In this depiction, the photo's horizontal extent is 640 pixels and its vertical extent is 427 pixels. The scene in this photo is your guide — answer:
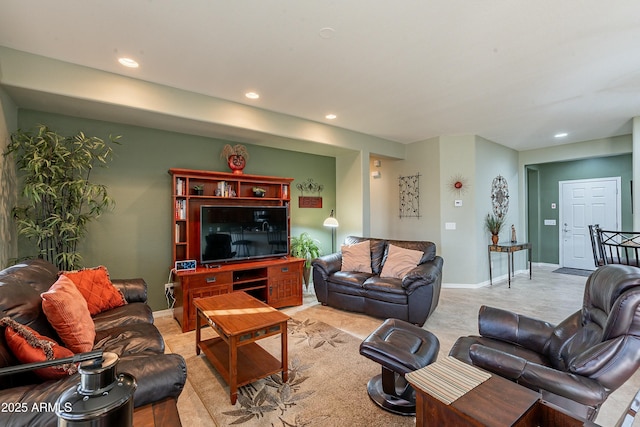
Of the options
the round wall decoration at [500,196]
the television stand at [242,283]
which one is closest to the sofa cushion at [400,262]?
the television stand at [242,283]

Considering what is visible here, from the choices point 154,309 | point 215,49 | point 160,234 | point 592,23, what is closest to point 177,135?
point 160,234

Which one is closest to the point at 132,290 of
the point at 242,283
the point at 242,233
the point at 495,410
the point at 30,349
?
the point at 242,283

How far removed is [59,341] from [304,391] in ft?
5.29

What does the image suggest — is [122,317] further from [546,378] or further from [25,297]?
[546,378]

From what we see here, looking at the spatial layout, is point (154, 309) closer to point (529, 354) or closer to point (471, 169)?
point (529, 354)

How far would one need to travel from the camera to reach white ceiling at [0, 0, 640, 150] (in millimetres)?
1998

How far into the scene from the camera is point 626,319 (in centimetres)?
141

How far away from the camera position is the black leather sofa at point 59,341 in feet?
3.58

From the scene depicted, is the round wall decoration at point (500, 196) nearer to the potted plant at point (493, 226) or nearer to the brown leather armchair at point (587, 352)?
the potted plant at point (493, 226)

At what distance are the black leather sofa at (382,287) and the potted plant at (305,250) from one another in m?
0.53

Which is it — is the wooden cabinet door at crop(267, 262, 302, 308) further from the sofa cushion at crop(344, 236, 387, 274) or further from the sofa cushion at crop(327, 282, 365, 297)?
the sofa cushion at crop(344, 236, 387, 274)

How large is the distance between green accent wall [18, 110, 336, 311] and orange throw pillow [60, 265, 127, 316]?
87cm

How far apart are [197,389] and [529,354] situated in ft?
7.72

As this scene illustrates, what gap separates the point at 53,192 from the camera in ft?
8.91
